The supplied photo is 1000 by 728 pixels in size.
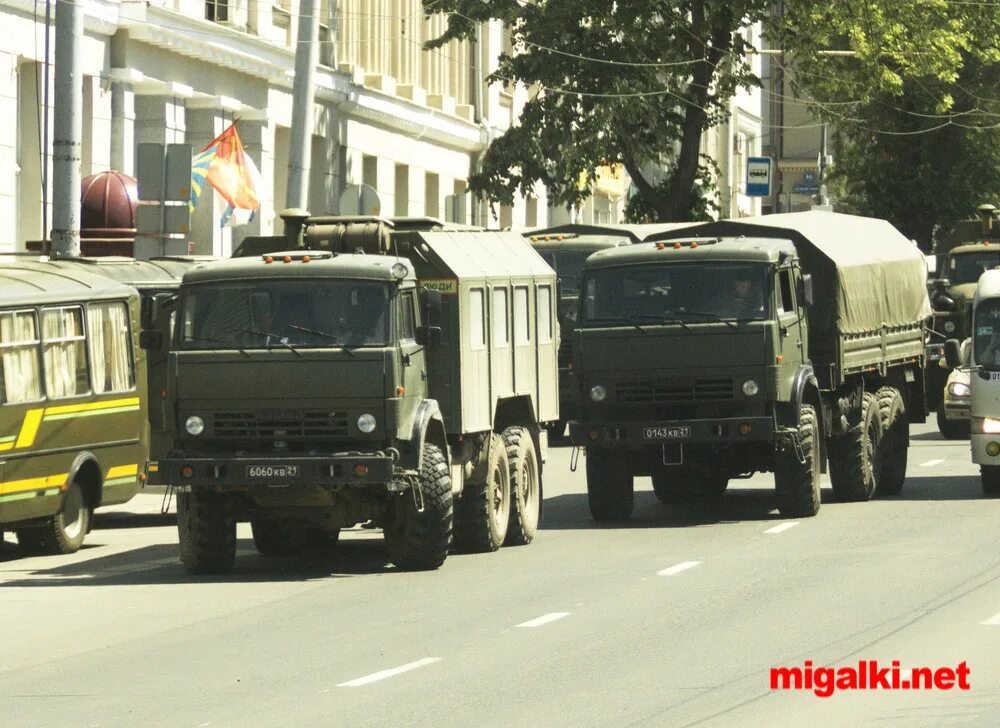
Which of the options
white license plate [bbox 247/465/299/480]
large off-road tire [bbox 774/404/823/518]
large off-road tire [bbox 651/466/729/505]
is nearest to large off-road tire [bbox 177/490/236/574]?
white license plate [bbox 247/465/299/480]

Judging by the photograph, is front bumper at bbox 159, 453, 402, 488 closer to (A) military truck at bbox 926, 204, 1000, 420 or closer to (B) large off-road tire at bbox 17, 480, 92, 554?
(B) large off-road tire at bbox 17, 480, 92, 554

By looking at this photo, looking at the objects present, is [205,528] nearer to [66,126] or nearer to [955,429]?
[66,126]

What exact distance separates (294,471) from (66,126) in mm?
8333

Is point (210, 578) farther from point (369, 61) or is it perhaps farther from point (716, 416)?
point (369, 61)

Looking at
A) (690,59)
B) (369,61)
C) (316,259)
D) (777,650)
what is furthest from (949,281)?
(777,650)

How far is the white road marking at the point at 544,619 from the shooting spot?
14211mm

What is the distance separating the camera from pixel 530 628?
14.0m

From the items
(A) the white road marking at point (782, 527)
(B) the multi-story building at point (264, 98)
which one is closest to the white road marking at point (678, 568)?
(A) the white road marking at point (782, 527)

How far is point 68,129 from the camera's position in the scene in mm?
24156

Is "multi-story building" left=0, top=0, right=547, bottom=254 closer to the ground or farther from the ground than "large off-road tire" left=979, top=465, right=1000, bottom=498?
farther from the ground

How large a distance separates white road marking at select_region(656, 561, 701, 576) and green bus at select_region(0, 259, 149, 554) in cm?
549

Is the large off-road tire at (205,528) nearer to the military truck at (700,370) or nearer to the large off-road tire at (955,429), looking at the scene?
the military truck at (700,370)

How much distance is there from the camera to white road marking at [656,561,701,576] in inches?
681

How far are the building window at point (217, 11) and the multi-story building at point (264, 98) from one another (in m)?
0.03
